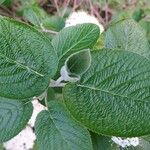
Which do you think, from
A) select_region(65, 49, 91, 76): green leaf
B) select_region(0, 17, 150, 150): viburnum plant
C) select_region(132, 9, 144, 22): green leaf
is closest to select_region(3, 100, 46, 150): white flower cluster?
select_region(0, 17, 150, 150): viburnum plant

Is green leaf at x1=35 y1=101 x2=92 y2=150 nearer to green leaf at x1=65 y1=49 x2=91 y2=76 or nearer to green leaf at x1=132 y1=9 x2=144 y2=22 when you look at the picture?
green leaf at x1=65 y1=49 x2=91 y2=76

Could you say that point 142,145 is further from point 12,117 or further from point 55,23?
point 55,23

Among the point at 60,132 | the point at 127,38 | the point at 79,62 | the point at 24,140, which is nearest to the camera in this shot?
the point at 79,62

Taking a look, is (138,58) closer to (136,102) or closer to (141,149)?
(136,102)

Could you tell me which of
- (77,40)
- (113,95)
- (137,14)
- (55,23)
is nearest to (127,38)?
(77,40)

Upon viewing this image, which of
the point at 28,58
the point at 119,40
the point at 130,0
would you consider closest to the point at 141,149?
the point at 119,40

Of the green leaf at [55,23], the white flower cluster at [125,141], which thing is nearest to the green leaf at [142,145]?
the white flower cluster at [125,141]

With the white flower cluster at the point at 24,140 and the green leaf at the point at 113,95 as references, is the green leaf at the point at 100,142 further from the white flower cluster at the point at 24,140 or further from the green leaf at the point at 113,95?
the white flower cluster at the point at 24,140
